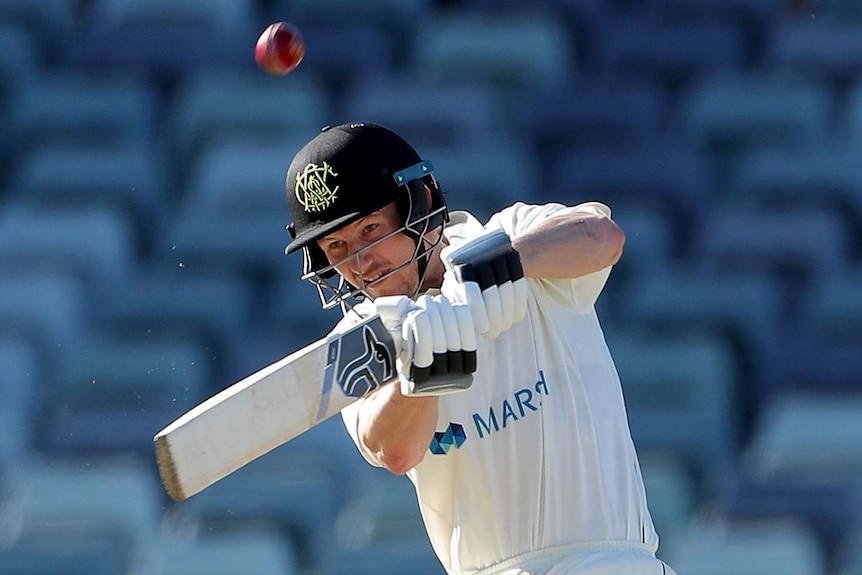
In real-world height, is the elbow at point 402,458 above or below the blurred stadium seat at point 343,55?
above

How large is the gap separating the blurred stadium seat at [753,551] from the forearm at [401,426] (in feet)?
6.12

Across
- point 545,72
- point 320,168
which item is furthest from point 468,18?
point 320,168

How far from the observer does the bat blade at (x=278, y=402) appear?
2.19 m

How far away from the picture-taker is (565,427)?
2.53 m

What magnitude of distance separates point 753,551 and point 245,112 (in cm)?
282

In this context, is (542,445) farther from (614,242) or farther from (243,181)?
(243,181)

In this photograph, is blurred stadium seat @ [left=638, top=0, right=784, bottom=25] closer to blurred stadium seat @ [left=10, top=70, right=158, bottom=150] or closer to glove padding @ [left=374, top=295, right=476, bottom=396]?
blurred stadium seat @ [left=10, top=70, right=158, bottom=150]

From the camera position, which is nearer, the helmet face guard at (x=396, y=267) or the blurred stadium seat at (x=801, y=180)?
the helmet face guard at (x=396, y=267)

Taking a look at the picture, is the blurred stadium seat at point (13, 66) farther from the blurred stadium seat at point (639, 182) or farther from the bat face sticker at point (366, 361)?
the bat face sticker at point (366, 361)

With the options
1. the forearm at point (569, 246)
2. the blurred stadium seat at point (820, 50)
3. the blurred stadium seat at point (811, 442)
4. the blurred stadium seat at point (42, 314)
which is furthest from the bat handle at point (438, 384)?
the blurred stadium seat at point (820, 50)

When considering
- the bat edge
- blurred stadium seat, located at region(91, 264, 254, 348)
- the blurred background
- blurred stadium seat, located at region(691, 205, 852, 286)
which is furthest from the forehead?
blurred stadium seat, located at region(691, 205, 852, 286)

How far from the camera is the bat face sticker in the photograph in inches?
88.3

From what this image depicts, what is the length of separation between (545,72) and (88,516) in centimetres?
269

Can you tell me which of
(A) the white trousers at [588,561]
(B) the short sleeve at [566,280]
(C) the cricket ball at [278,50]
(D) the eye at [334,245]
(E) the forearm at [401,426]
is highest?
(C) the cricket ball at [278,50]
